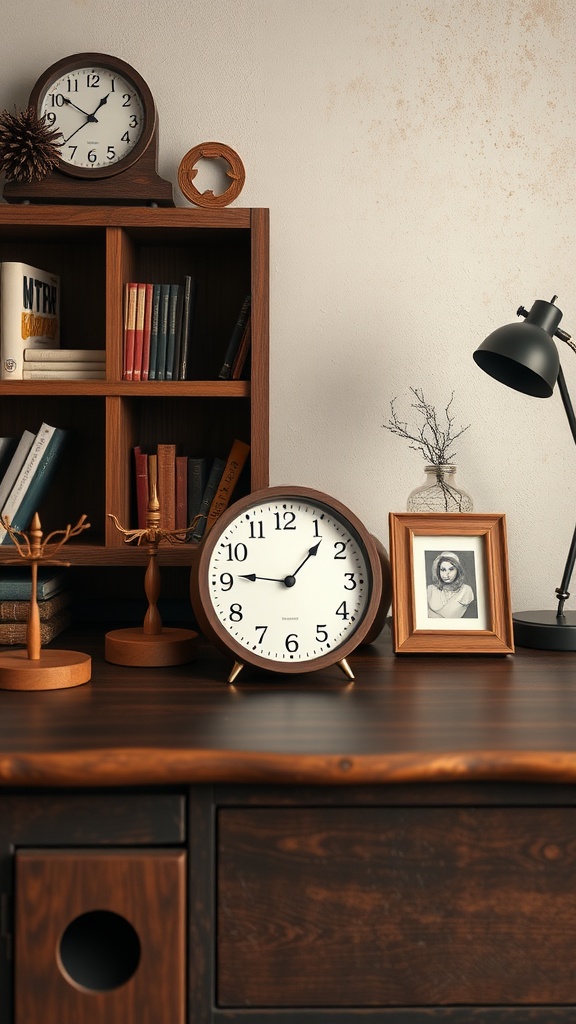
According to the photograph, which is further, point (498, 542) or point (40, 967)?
point (498, 542)

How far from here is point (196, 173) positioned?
1549 mm

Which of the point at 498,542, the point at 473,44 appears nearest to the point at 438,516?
the point at 498,542

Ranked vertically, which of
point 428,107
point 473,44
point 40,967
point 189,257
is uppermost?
point 473,44

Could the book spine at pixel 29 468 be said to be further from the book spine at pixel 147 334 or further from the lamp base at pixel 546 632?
the lamp base at pixel 546 632

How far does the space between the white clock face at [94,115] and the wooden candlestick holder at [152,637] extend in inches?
26.1

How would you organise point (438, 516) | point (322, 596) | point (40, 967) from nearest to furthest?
point (40, 967) < point (322, 596) < point (438, 516)

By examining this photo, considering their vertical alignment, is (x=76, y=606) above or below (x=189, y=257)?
below

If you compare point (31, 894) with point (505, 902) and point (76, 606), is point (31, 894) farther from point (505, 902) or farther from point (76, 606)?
point (76, 606)

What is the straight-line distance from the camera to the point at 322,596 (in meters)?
1.30

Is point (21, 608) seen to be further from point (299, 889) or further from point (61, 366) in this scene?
point (299, 889)

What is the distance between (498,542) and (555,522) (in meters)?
0.35

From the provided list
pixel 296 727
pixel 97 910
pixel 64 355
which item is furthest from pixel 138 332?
pixel 97 910

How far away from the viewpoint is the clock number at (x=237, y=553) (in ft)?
4.26

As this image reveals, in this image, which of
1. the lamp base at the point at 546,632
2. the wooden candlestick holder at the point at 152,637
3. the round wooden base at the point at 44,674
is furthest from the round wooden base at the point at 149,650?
the lamp base at the point at 546,632
